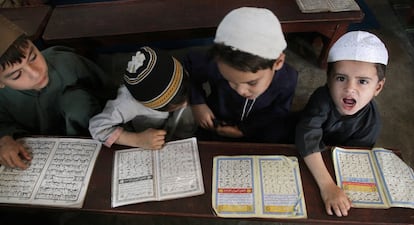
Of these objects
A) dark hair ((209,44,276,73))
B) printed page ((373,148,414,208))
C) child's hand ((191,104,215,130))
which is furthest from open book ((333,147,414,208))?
child's hand ((191,104,215,130))

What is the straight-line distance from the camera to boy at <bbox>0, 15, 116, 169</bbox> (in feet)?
3.50

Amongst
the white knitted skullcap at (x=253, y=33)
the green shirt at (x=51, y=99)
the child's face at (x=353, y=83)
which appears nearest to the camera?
the white knitted skullcap at (x=253, y=33)

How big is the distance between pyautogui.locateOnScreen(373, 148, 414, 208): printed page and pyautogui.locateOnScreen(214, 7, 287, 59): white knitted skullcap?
52 centimetres

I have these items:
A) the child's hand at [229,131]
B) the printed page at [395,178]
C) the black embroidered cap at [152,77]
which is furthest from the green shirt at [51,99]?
the printed page at [395,178]

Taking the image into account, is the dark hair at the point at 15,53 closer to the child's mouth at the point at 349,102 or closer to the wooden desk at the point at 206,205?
the wooden desk at the point at 206,205

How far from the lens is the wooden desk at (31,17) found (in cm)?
168

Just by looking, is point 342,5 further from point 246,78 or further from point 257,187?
point 257,187

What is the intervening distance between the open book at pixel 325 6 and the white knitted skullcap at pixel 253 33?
901 millimetres

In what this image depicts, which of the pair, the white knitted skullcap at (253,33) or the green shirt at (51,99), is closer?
the white knitted skullcap at (253,33)

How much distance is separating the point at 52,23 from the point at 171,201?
131cm

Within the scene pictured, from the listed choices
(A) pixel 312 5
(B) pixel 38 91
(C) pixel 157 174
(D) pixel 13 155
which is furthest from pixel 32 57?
(A) pixel 312 5

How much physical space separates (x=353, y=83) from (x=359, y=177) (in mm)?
297

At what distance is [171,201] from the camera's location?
0.99 metres

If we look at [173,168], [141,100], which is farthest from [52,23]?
[173,168]
